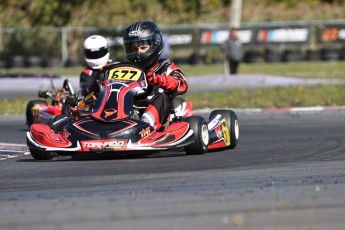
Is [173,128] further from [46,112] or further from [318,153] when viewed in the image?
[46,112]

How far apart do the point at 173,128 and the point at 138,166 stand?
2.74 feet

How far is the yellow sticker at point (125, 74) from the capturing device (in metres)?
9.92

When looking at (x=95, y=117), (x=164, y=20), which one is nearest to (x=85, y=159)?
(x=95, y=117)

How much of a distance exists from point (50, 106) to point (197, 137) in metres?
4.08

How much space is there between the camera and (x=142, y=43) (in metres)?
10.5

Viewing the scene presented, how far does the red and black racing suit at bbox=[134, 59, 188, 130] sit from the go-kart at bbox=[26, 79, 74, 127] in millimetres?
2494

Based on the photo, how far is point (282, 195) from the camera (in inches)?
255

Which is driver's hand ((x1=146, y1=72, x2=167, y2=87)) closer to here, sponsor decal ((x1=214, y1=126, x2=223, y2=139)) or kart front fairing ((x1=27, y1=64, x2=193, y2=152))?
kart front fairing ((x1=27, y1=64, x2=193, y2=152))

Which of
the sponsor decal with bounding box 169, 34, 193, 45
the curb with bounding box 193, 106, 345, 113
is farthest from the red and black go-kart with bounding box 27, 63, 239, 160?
the sponsor decal with bounding box 169, 34, 193, 45

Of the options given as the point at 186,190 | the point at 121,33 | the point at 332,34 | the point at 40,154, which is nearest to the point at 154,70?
the point at 40,154

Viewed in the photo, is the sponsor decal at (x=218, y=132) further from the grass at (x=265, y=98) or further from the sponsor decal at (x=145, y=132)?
the grass at (x=265, y=98)

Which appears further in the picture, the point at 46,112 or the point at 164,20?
the point at 164,20

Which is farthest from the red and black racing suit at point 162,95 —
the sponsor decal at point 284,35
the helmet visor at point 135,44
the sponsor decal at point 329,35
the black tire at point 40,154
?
the sponsor decal at point 329,35

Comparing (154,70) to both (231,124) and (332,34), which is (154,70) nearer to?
(231,124)
